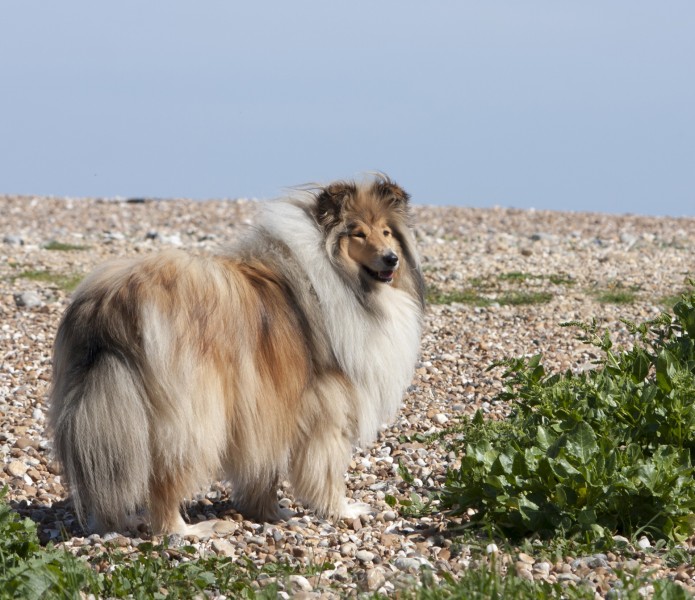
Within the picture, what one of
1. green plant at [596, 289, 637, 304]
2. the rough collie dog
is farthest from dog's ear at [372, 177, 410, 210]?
green plant at [596, 289, 637, 304]

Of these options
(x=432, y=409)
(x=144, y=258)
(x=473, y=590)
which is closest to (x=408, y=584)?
(x=473, y=590)

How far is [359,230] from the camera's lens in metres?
5.42

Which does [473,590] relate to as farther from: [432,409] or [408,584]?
[432,409]

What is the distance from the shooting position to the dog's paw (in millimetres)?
5395

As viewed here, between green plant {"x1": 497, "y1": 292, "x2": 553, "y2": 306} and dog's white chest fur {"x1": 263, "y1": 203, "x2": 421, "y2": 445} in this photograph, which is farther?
green plant {"x1": 497, "y1": 292, "x2": 553, "y2": 306}

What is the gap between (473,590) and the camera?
3600 millimetres

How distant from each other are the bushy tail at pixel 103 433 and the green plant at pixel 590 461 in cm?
142

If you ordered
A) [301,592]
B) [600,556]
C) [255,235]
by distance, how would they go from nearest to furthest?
[301,592], [600,556], [255,235]

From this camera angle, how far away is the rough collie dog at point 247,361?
4.52 metres

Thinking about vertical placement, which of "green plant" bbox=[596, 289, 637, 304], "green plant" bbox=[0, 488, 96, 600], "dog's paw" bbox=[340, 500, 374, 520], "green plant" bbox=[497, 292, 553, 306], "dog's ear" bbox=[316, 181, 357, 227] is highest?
"dog's ear" bbox=[316, 181, 357, 227]

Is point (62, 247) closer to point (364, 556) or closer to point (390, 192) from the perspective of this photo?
point (390, 192)

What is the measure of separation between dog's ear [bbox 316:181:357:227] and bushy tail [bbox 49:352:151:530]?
138 cm

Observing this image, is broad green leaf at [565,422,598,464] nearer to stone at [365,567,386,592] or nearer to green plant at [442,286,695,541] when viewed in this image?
green plant at [442,286,695,541]

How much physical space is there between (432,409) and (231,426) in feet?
8.50
